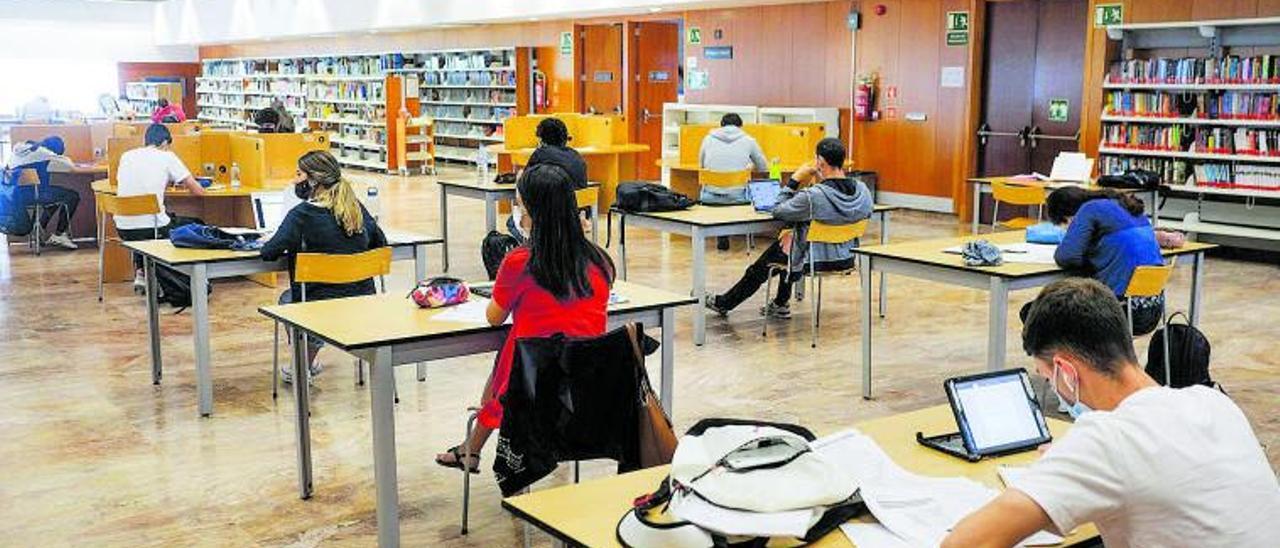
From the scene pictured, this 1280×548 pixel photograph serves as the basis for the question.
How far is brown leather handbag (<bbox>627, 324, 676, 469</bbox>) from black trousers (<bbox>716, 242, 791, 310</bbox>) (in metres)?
4.17

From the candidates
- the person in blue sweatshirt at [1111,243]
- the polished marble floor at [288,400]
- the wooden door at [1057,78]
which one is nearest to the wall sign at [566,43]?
the wooden door at [1057,78]

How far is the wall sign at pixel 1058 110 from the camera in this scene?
12367mm

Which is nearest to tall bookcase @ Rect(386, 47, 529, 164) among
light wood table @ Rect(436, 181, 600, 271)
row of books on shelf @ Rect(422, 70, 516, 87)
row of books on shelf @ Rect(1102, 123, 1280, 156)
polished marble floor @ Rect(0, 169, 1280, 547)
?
row of books on shelf @ Rect(422, 70, 516, 87)

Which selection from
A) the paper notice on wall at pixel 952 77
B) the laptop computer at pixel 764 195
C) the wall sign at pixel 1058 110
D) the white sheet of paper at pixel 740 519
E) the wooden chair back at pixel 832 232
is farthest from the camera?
the paper notice on wall at pixel 952 77

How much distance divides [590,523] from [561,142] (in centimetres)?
725

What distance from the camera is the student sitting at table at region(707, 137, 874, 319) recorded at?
279 inches

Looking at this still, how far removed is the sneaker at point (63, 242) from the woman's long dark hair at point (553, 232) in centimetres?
831

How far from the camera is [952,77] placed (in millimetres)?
13180

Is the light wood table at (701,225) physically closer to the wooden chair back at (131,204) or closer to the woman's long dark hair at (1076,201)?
the woman's long dark hair at (1076,201)

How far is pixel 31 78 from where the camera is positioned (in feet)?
96.4

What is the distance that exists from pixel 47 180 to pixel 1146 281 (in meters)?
9.00

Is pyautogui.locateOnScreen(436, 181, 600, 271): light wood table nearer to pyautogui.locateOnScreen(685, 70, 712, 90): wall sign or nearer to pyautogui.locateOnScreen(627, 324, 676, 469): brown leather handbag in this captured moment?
pyautogui.locateOnScreen(627, 324, 676, 469): brown leather handbag

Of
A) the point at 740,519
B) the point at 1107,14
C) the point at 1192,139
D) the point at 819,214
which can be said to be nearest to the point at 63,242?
the point at 819,214

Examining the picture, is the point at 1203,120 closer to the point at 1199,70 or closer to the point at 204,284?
the point at 1199,70
